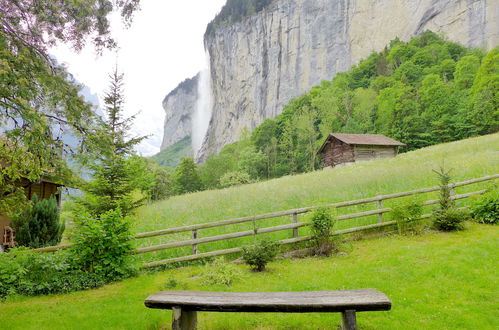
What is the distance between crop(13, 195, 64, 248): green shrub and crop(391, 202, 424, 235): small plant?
1229 cm

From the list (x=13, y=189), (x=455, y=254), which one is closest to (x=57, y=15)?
(x=13, y=189)

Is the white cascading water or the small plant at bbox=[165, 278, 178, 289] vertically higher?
the white cascading water

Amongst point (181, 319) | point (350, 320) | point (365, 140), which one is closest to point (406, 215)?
point (350, 320)

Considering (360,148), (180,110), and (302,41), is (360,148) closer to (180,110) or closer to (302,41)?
(302,41)

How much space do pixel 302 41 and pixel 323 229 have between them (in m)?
87.6

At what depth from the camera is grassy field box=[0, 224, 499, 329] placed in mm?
4641

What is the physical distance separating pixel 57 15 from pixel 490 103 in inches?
1923

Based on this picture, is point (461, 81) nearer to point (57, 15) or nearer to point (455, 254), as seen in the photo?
point (455, 254)

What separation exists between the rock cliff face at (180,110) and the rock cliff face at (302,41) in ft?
187

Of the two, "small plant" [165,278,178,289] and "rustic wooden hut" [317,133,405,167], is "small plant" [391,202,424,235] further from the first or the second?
"rustic wooden hut" [317,133,405,167]

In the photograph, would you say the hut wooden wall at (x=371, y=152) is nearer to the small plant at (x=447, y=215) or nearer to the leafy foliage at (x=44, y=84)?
the small plant at (x=447, y=215)

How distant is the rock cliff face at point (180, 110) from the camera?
171m

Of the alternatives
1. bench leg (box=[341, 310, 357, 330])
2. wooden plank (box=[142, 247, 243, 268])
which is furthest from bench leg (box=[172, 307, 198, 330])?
wooden plank (box=[142, 247, 243, 268])

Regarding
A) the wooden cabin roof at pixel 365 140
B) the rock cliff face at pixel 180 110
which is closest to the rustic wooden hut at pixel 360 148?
the wooden cabin roof at pixel 365 140
